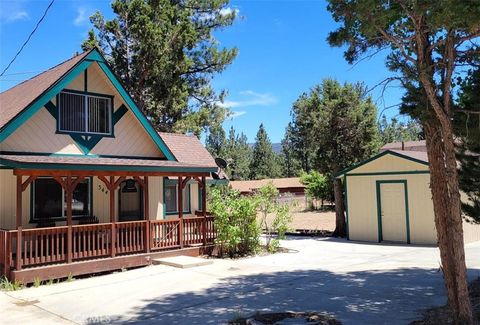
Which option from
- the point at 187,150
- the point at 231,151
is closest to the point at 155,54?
the point at 187,150

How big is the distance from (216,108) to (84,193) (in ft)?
55.0

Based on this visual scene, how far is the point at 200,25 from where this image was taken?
1150 inches

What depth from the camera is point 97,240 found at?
461 inches

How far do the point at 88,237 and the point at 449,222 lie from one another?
8.49 meters

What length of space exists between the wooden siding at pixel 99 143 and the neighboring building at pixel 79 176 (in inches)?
1.1

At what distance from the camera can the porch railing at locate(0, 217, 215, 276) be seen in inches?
410

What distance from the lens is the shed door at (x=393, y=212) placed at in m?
16.4

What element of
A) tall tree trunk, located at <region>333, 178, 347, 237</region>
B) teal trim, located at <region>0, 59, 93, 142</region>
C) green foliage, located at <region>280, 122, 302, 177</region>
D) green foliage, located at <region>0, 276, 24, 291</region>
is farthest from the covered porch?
green foliage, located at <region>280, 122, 302, 177</region>

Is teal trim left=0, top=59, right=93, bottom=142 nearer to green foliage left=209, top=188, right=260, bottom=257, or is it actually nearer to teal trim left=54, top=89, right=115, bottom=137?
teal trim left=54, top=89, right=115, bottom=137

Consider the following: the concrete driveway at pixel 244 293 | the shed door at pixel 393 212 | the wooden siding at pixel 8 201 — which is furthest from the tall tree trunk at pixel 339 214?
the wooden siding at pixel 8 201

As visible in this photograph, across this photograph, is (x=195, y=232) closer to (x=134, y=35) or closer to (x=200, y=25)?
(x=134, y=35)

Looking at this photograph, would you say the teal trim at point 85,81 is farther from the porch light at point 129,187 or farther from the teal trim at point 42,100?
the porch light at point 129,187

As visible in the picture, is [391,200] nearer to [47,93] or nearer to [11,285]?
[47,93]

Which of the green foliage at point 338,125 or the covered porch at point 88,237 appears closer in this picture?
the covered porch at point 88,237
